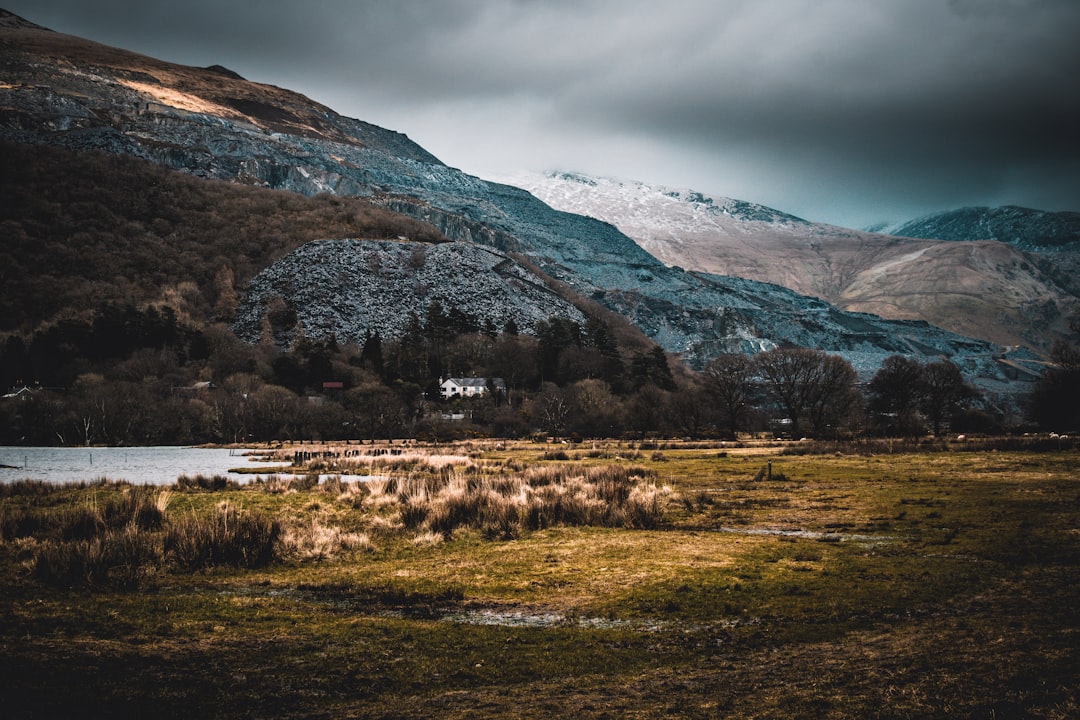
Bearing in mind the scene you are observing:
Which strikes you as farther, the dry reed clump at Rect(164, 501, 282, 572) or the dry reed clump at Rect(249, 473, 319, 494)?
the dry reed clump at Rect(249, 473, 319, 494)

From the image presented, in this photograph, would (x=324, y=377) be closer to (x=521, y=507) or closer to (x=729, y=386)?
(x=729, y=386)

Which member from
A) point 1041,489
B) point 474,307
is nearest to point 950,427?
point 1041,489

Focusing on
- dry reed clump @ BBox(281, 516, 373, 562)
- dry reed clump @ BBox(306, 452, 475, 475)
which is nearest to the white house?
dry reed clump @ BBox(306, 452, 475, 475)

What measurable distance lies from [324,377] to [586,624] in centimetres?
12597

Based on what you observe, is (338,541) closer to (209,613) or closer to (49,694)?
(209,613)

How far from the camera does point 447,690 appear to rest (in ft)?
26.9

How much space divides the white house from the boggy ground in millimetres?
111241

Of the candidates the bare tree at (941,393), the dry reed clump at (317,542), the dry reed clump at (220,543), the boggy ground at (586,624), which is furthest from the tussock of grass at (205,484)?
the bare tree at (941,393)

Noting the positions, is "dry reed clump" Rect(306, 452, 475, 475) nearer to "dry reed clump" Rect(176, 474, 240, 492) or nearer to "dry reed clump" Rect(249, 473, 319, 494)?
"dry reed clump" Rect(249, 473, 319, 494)

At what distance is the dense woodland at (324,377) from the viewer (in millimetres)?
94812

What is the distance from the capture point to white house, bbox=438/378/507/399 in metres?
132

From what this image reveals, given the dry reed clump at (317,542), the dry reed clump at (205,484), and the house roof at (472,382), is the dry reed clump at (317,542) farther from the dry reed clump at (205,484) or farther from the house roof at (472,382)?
the house roof at (472,382)

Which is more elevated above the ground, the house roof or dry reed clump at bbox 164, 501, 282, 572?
the house roof

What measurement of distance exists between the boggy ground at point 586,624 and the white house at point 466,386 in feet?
365
